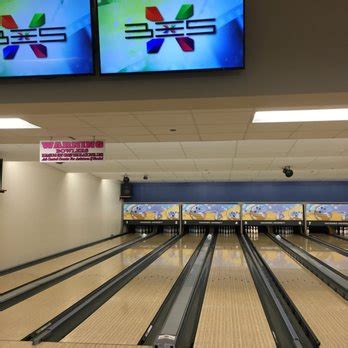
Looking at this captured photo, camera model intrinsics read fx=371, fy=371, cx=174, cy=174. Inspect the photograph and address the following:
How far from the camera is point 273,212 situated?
1248cm

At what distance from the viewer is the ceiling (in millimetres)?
3057

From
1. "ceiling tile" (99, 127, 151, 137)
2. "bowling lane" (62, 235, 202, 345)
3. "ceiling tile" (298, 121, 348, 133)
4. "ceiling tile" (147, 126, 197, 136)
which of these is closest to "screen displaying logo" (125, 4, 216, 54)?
"ceiling tile" (147, 126, 197, 136)

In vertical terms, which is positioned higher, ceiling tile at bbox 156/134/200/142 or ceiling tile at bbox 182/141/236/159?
ceiling tile at bbox 182/141/236/159

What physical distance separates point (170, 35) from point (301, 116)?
1.90m

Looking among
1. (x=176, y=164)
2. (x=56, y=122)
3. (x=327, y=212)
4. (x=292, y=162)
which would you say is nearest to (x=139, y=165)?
(x=176, y=164)

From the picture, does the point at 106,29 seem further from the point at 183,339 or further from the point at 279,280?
the point at 279,280

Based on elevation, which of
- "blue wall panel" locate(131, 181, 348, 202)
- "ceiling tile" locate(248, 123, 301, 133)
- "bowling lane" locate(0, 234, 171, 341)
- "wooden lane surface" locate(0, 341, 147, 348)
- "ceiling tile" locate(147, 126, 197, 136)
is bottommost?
"bowling lane" locate(0, 234, 171, 341)

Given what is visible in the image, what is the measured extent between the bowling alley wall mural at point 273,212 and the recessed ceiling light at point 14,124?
947 centimetres

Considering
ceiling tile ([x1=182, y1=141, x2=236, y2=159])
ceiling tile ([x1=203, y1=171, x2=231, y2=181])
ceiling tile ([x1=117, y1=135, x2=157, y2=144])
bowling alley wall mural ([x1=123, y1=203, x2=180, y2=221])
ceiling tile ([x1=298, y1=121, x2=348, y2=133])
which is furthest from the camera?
bowling alley wall mural ([x1=123, y1=203, x2=180, y2=221])

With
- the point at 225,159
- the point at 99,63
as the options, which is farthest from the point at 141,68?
the point at 225,159

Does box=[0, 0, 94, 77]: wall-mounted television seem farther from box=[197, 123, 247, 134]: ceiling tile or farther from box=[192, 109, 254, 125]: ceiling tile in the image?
box=[197, 123, 247, 134]: ceiling tile

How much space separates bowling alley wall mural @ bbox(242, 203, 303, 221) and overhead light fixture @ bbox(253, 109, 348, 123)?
889cm

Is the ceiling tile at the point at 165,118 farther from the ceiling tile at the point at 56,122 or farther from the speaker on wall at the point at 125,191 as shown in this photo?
the speaker on wall at the point at 125,191

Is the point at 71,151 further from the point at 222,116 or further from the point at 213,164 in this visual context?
the point at 213,164
